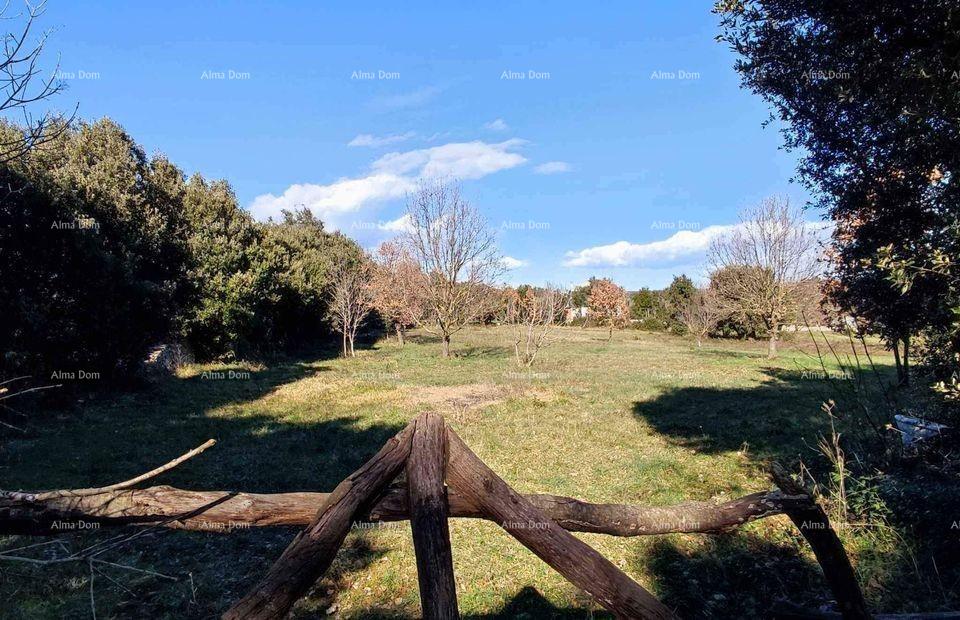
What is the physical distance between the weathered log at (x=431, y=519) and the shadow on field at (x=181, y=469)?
3.31 ft

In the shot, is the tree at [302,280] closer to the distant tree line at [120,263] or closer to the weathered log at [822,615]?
the distant tree line at [120,263]

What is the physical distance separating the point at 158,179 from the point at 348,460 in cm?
1913

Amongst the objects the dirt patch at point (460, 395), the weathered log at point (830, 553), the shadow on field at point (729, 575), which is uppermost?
the weathered log at point (830, 553)

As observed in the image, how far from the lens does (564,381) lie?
1966 centimetres

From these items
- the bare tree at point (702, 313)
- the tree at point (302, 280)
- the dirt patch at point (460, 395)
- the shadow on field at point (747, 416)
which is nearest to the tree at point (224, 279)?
the tree at point (302, 280)

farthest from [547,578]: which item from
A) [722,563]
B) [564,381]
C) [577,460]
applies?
[564,381]

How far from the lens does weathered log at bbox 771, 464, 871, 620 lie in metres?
2.51

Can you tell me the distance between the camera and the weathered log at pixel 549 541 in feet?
6.64

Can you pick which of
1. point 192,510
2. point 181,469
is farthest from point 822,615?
point 181,469

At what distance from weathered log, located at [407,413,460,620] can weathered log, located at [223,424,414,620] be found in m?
0.09

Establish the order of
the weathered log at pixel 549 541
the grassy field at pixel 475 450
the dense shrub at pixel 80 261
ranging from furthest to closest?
the dense shrub at pixel 80 261
the grassy field at pixel 475 450
the weathered log at pixel 549 541

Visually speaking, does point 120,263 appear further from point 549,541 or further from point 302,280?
point 549,541

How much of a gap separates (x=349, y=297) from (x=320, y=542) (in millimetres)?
28793

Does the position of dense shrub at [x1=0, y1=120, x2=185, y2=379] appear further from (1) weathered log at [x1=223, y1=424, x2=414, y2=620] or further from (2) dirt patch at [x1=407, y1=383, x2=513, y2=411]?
(1) weathered log at [x1=223, y1=424, x2=414, y2=620]
